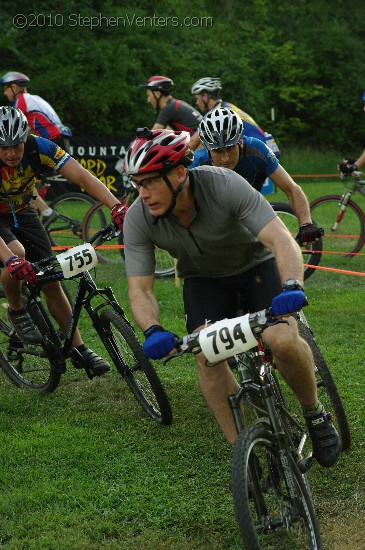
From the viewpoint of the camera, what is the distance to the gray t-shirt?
13.7 feet

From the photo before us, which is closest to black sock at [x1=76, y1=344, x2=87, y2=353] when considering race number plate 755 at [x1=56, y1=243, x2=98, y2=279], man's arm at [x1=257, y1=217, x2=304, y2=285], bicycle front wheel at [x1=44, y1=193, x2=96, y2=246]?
race number plate 755 at [x1=56, y1=243, x2=98, y2=279]

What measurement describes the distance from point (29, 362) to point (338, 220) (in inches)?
229

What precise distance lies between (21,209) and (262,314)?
344 centimetres

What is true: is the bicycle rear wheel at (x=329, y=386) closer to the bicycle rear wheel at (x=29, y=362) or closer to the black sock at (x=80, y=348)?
the black sock at (x=80, y=348)

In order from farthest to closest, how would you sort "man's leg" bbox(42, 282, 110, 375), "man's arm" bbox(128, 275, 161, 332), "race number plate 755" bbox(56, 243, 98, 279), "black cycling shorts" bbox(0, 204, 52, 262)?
"black cycling shorts" bbox(0, 204, 52, 262)
"man's leg" bbox(42, 282, 110, 375)
"race number plate 755" bbox(56, 243, 98, 279)
"man's arm" bbox(128, 275, 161, 332)

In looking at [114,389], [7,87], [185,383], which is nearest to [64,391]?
[114,389]

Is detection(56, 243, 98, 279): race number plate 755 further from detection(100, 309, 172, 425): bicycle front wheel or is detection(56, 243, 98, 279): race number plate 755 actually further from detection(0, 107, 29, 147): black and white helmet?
detection(0, 107, 29, 147): black and white helmet

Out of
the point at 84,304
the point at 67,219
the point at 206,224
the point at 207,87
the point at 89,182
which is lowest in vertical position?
the point at 67,219

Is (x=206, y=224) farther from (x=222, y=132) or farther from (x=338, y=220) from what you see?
(x=338, y=220)

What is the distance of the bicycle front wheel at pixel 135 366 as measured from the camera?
18.5 ft

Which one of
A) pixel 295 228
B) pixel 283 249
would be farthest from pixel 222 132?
pixel 295 228

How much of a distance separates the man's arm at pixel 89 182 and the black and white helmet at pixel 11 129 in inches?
15.2

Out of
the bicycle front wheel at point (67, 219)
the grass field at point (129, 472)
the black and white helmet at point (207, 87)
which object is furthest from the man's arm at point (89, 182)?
the bicycle front wheel at point (67, 219)

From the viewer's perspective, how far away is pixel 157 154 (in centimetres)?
403
